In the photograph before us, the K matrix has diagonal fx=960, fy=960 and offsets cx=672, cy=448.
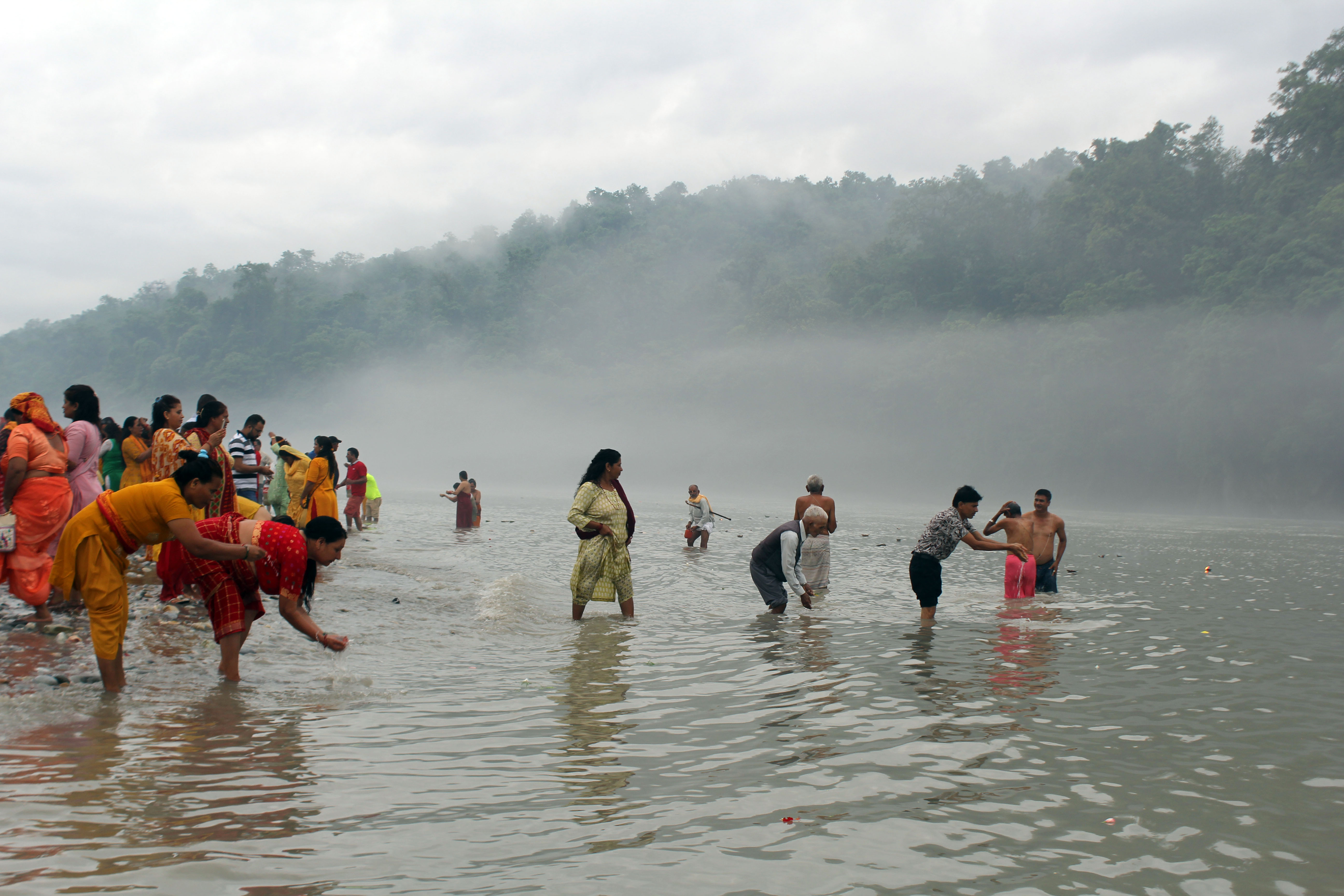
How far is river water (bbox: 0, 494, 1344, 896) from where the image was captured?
3.74 m

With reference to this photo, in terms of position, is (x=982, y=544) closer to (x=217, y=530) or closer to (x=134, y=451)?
(x=217, y=530)

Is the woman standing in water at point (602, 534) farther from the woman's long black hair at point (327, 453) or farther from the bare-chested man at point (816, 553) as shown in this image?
the woman's long black hair at point (327, 453)

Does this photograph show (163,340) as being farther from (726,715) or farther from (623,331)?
(726,715)

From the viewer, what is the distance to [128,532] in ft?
18.7

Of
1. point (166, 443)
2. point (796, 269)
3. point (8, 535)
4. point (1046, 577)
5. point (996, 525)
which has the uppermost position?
point (796, 269)

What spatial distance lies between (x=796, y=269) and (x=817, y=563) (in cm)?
8137

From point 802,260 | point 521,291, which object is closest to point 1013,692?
point 802,260

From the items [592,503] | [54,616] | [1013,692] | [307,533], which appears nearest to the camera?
[307,533]

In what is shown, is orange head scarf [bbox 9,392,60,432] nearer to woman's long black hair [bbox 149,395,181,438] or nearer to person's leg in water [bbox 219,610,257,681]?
woman's long black hair [bbox 149,395,181,438]

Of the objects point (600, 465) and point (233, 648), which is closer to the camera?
point (233, 648)

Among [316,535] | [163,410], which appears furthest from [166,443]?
[316,535]

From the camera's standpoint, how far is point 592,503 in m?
9.50

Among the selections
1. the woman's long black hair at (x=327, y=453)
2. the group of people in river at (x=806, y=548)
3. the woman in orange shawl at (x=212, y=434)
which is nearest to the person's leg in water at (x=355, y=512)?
the woman's long black hair at (x=327, y=453)

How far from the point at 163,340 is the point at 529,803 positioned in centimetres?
14481
